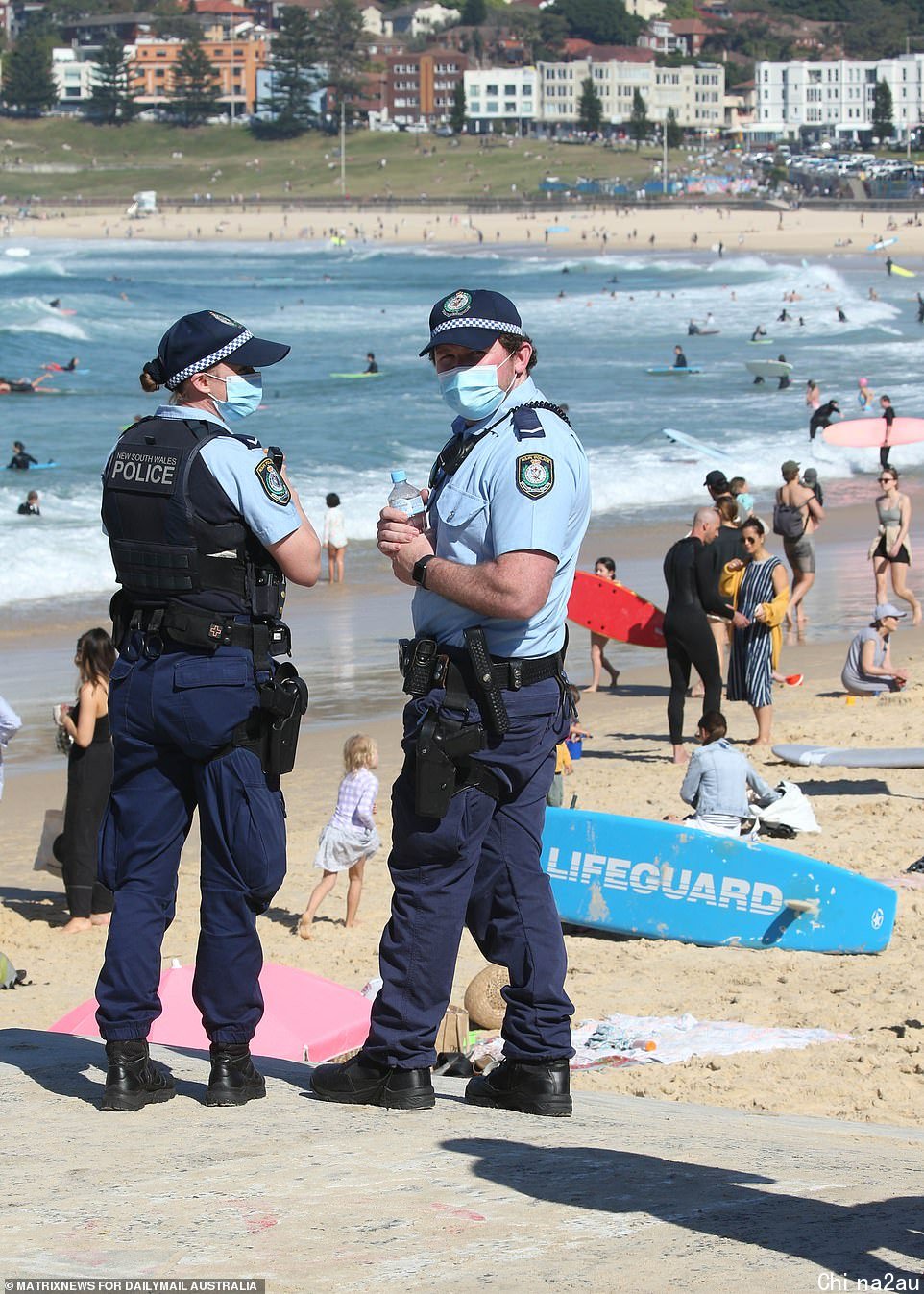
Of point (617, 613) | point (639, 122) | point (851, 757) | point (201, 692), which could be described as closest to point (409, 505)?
point (201, 692)

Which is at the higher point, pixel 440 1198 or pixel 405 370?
pixel 405 370

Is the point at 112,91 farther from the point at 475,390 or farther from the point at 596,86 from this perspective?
the point at 475,390

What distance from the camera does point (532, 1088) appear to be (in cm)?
442

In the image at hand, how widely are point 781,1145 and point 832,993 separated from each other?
2.74 m

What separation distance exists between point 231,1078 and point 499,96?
659 ft

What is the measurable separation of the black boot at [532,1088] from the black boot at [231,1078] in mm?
609

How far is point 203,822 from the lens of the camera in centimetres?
430

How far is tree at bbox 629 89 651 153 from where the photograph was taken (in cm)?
18338

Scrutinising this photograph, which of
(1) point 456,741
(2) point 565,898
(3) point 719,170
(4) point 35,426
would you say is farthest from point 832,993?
(3) point 719,170

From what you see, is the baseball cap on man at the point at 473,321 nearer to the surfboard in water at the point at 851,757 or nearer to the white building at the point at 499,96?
the surfboard in water at the point at 851,757

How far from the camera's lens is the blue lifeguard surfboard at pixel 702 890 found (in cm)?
745

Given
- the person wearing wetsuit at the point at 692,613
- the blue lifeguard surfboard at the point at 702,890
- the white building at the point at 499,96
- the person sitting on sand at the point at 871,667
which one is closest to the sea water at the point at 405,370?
the person wearing wetsuit at the point at 692,613

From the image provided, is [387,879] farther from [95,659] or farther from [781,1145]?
[781,1145]

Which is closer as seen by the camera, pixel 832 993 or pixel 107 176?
pixel 832 993
